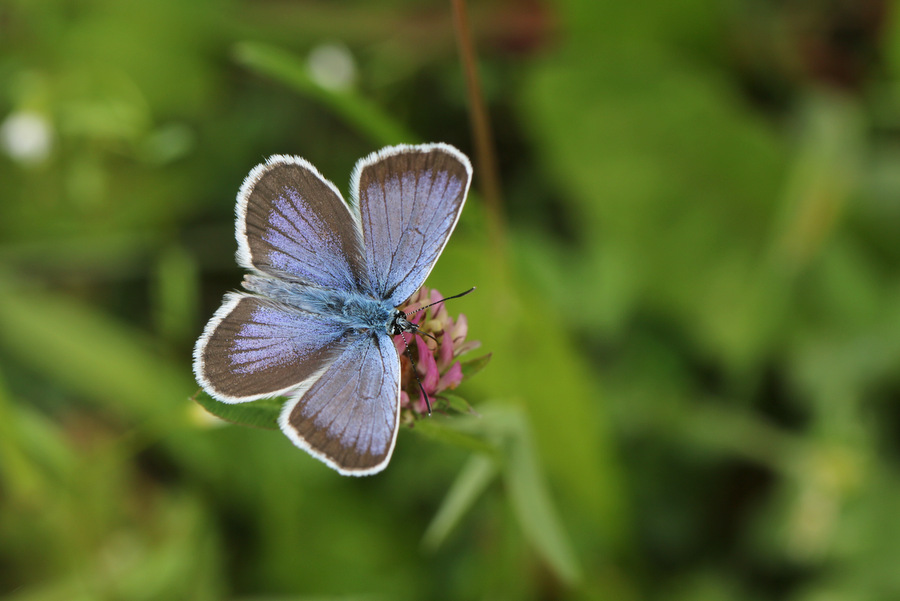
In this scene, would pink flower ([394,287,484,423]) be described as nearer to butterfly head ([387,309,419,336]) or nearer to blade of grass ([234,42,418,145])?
butterfly head ([387,309,419,336])

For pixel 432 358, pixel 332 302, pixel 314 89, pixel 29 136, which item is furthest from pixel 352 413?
pixel 29 136

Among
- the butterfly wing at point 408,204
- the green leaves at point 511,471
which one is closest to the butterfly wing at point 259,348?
the butterfly wing at point 408,204

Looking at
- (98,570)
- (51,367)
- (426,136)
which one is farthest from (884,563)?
(51,367)

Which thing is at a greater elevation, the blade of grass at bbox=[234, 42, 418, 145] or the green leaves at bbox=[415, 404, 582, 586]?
the blade of grass at bbox=[234, 42, 418, 145]

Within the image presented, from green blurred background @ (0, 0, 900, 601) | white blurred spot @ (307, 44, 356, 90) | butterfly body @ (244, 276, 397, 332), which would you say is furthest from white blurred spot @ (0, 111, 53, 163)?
butterfly body @ (244, 276, 397, 332)

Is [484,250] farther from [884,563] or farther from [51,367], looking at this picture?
[51,367]

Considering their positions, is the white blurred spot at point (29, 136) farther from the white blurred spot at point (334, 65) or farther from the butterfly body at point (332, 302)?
the butterfly body at point (332, 302)

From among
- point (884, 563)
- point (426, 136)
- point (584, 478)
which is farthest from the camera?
point (426, 136)

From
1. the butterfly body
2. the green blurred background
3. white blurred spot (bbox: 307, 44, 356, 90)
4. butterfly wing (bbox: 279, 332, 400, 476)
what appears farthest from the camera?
white blurred spot (bbox: 307, 44, 356, 90)
